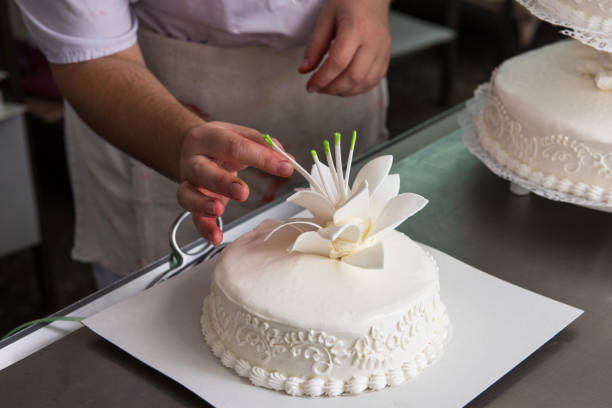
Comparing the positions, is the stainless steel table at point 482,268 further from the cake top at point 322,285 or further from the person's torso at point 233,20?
the person's torso at point 233,20

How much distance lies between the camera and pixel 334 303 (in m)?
0.76

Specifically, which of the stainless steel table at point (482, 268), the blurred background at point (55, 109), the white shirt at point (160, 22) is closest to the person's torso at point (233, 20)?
the white shirt at point (160, 22)

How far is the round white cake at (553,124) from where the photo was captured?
99 centimetres

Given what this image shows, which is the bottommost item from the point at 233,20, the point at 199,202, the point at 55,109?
the point at 55,109

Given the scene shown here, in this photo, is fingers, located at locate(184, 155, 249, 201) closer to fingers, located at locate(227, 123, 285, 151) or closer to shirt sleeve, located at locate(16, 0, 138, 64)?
fingers, located at locate(227, 123, 285, 151)

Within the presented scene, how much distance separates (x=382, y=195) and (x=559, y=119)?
33cm

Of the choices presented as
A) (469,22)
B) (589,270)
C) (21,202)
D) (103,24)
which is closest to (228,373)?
(589,270)

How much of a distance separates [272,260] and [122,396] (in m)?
0.21

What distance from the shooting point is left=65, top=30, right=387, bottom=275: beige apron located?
52.0 inches

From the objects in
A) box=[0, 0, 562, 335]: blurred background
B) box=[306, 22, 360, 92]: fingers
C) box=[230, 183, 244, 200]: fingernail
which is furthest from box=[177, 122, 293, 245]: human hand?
box=[0, 0, 562, 335]: blurred background

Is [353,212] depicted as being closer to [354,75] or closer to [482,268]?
[482,268]

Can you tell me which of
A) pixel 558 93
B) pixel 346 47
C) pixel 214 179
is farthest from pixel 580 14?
pixel 214 179

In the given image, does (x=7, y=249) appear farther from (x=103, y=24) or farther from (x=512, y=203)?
(x=512, y=203)

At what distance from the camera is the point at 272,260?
823 mm
